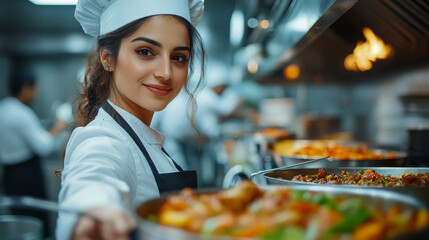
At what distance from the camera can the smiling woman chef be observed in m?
1.11

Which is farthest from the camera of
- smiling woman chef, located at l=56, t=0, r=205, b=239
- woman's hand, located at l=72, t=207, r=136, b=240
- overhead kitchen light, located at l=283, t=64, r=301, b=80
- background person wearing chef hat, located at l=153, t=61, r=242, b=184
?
background person wearing chef hat, located at l=153, t=61, r=242, b=184

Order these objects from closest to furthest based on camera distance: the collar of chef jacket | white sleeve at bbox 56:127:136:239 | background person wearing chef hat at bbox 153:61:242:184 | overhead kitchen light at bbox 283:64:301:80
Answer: white sleeve at bbox 56:127:136:239 < the collar of chef jacket < overhead kitchen light at bbox 283:64:301:80 < background person wearing chef hat at bbox 153:61:242:184

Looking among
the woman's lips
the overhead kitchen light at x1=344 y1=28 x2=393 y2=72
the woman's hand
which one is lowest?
the woman's hand

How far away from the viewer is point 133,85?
1.33 metres

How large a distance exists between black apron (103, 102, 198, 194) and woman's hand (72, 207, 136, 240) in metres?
0.52

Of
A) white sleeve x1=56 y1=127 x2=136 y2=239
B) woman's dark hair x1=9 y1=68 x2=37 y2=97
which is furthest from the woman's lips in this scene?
woman's dark hair x1=9 y1=68 x2=37 y2=97

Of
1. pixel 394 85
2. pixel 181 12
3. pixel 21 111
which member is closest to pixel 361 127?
pixel 394 85

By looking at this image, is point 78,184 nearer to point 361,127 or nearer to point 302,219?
point 302,219

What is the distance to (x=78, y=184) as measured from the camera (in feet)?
2.75

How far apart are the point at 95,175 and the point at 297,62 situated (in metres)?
2.86

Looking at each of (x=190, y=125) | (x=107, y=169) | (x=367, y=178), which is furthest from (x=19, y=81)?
(x=367, y=178)

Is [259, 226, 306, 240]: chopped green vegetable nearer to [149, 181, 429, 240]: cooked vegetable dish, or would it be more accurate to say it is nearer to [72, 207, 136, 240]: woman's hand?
[149, 181, 429, 240]: cooked vegetable dish

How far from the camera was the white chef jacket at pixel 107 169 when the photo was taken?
30.6 inches

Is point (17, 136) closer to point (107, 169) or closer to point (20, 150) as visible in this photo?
point (20, 150)
